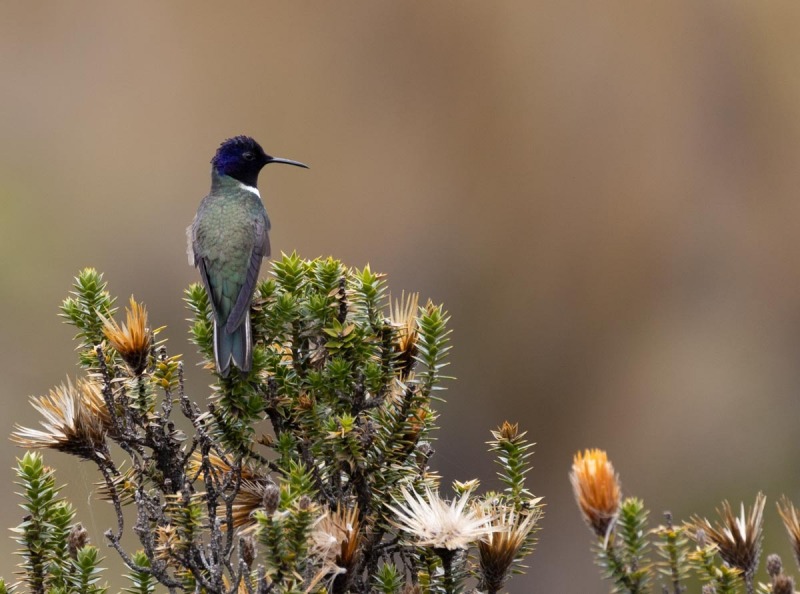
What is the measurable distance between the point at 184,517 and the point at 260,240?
6.23 feet

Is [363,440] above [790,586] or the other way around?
above

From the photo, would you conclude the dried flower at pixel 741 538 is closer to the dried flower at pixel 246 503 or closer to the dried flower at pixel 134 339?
the dried flower at pixel 246 503

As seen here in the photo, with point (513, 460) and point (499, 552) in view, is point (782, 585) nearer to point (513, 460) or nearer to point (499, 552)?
point (499, 552)

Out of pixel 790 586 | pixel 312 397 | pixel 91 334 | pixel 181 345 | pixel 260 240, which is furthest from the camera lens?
pixel 181 345

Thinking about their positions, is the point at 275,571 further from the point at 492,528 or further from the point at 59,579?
the point at 59,579

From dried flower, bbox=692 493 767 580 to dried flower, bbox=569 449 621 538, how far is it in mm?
201

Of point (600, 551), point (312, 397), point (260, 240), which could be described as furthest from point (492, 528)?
point (260, 240)

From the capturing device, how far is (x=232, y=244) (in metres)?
3.09

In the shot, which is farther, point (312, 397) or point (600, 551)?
point (312, 397)

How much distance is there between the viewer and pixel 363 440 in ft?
4.96

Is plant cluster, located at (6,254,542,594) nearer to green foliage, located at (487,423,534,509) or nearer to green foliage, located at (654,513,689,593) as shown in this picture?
green foliage, located at (487,423,534,509)

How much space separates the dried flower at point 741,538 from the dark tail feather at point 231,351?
2.89ft

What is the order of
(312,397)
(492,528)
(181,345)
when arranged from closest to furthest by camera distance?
(492,528)
(312,397)
(181,345)

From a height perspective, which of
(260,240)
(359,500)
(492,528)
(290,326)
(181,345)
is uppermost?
(181,345)
